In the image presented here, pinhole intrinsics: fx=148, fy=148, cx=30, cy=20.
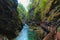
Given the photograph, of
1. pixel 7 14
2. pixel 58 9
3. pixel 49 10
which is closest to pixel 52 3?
pixel 49 10

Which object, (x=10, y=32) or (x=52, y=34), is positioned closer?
(x=52, y=34)

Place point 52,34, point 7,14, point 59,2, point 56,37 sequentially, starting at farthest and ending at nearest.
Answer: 1. point 7,14
2. point 59,2
3. point 52,34
4. point 56,37

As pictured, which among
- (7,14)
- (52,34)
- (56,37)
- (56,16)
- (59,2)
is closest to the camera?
(56,37)

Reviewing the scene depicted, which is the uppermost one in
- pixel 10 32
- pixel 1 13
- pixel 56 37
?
pixel 1 13

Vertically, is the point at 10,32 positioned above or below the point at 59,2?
below

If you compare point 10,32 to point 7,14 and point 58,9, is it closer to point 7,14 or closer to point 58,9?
point 7,14

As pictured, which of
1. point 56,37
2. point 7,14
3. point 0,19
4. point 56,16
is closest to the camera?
point 56,37

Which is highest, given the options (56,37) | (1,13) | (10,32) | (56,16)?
(1,13)

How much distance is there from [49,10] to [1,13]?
3.87 meters

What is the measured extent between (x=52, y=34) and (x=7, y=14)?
4.84m

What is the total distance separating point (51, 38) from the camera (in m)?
7.70

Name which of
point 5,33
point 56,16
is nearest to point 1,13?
point 5,33

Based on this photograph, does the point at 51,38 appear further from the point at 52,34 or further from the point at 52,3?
the point at 52,3

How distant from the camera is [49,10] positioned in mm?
11914
